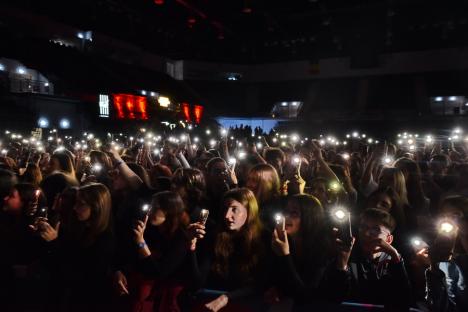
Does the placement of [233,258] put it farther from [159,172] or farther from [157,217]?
[159,172]

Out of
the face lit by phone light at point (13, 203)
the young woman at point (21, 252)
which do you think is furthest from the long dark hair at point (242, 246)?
the face lit by phone light at point (13, 203)

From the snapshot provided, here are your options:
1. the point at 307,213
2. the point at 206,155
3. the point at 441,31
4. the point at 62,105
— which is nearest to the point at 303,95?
the point at 441,31

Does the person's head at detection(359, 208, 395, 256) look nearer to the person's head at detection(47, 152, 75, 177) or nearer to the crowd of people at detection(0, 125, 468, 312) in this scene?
the crowd of people at detection(0, 125, 468, 312)

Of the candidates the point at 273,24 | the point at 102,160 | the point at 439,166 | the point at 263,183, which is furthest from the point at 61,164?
the point at 273,24

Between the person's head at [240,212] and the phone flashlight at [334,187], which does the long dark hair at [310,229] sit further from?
the phone flashlight at [334,187]

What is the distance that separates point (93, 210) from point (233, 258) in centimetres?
120

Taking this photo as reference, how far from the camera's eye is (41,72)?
22453mm

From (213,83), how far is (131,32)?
806cm

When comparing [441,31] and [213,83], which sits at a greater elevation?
[441,31]

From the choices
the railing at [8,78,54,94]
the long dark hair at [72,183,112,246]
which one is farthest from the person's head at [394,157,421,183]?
the railing at [8,78,54,94]

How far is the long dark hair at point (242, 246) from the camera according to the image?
115 inches

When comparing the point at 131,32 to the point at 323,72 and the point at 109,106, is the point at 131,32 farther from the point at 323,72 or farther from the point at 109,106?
the point at 323,72

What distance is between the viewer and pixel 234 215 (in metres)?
3.02

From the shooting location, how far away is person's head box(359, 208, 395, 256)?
283 centimetres
